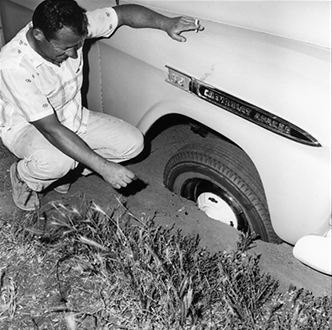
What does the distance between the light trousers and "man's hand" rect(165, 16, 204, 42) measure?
2.38 feet

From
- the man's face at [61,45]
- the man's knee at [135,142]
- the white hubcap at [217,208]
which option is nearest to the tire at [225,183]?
the white hubcap at [217,208]

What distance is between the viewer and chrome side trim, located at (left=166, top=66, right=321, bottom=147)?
216 centimetres

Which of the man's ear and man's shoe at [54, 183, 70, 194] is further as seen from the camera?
man's shoe at [54, 183, 70, 194]

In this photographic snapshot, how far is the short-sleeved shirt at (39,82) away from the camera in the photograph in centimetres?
261

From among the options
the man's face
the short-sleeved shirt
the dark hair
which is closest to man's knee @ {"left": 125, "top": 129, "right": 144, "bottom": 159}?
the short-sleeved shirt

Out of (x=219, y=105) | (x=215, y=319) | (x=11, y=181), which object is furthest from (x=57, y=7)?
(x=215, y=319)

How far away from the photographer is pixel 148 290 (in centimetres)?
246

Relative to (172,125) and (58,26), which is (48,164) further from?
(172,125)

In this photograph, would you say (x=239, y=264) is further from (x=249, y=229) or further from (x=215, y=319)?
(x=215, y=319)

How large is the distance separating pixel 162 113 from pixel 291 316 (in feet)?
4.26

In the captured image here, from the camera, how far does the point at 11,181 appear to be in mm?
3340

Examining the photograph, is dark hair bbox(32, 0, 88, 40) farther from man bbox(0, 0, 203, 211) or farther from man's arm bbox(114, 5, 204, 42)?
man's arm bbox(114, 5, 204, 42)

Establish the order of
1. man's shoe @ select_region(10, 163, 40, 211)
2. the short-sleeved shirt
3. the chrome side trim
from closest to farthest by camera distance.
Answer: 1. the chrome side trim
2. the short-sleeved shirt
3. man's shoe @ select_region(10, 163, 40, 211)

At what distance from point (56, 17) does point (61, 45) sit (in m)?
0.15
